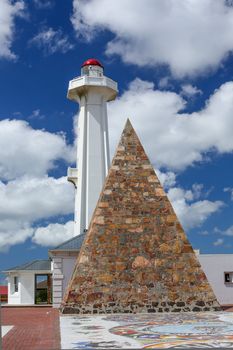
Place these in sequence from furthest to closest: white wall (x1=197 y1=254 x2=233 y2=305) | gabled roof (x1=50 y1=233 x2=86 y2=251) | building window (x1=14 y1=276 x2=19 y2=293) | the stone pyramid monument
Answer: building window (x1=14 y1=276 x2=19 y2=293) < white wall (x1=197 y1=254 x2=233 y2=305) < gabled roof (x1=50 y1=233 x2=86 y2=251) < the stone pyramid monument

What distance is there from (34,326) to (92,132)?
59.3ft

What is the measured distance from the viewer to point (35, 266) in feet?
88.2

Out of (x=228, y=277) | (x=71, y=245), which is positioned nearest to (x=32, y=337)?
(x=71, y=245)

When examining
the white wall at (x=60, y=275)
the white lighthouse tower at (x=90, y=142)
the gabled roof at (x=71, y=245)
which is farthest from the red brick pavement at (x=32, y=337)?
the white lighthouse tower at (x=90, y=142)

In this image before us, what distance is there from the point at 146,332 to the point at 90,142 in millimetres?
19857

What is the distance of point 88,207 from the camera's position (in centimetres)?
2847

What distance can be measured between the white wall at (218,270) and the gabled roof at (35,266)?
324 inches

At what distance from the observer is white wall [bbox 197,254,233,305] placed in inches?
950

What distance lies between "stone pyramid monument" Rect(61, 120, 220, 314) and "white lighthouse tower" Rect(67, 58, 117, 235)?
11408mm

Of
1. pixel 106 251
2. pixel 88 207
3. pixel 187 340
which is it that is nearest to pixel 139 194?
pixel 106 251

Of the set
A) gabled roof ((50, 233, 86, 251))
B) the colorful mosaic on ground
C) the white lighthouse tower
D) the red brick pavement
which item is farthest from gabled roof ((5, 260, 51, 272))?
the red brick pavement

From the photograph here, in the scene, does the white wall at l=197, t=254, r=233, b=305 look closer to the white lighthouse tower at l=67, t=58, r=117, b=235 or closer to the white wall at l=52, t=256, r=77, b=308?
the white wall at l=52, t=256, r=77, b=308

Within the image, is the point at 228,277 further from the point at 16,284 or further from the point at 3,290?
the point at 3,290

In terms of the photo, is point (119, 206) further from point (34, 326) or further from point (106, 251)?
point (34, 326)
